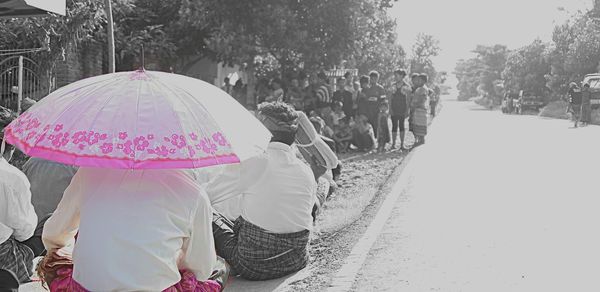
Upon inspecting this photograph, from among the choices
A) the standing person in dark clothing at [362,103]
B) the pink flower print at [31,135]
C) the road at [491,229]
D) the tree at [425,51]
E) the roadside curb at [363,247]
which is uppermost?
the tree at [425,51]

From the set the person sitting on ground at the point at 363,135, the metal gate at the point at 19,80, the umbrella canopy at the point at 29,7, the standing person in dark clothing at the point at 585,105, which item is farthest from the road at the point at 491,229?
the standing person in dark clothing at the point at 585,105

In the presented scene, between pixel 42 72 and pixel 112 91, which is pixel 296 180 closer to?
pixel 112 91

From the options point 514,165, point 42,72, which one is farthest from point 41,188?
point 514,165

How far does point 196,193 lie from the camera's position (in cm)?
324

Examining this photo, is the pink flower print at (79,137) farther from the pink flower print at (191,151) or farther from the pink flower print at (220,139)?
the pink flower print at (220,139)

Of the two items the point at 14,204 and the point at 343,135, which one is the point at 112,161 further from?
the point at 343,135

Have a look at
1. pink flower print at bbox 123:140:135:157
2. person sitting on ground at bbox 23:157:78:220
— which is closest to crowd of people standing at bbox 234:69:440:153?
person sitting on ground at bbox 23:157:78:220

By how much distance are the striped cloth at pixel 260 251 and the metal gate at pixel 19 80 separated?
21.8 ft

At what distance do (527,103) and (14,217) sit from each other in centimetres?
4892

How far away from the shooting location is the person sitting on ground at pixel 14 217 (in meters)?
4.66

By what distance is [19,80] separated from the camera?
11.3m

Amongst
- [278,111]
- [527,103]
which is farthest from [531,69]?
[278,111]

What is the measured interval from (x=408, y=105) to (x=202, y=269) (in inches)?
558

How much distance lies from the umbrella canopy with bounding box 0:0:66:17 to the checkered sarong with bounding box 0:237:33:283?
132 inches
